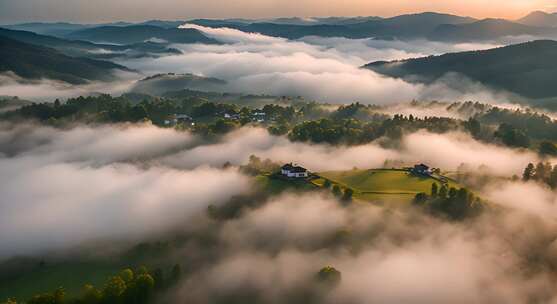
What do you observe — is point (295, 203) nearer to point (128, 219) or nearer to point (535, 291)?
A: point (128, 219)

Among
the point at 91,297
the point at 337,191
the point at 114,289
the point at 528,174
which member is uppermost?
the point at 528,174

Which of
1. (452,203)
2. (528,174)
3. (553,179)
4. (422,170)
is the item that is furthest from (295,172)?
(553,179)

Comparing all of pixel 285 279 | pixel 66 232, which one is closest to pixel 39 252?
pixel 66 232

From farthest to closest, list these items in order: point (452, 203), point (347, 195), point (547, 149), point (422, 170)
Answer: point (547, 149) < point (422, 170) < point (347, 195) < point (452, 203)

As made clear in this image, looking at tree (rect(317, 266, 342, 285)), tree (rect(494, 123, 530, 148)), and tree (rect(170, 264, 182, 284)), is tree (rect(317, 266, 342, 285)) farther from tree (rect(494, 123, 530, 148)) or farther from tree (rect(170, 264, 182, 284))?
tree (rect(494, 123, 530, 148))

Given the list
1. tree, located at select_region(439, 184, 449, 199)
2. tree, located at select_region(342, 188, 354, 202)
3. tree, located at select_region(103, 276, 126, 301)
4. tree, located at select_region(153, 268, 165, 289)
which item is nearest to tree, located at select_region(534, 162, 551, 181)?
tree, located at select_region(439, 184, 449, 199)

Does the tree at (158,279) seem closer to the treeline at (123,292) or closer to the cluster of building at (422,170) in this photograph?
the treeline at (123,292)

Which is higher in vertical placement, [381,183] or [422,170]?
[422,170]

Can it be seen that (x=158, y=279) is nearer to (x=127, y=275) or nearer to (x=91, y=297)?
(x=127, y=275)

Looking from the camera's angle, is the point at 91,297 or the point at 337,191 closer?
the point at 91,297
